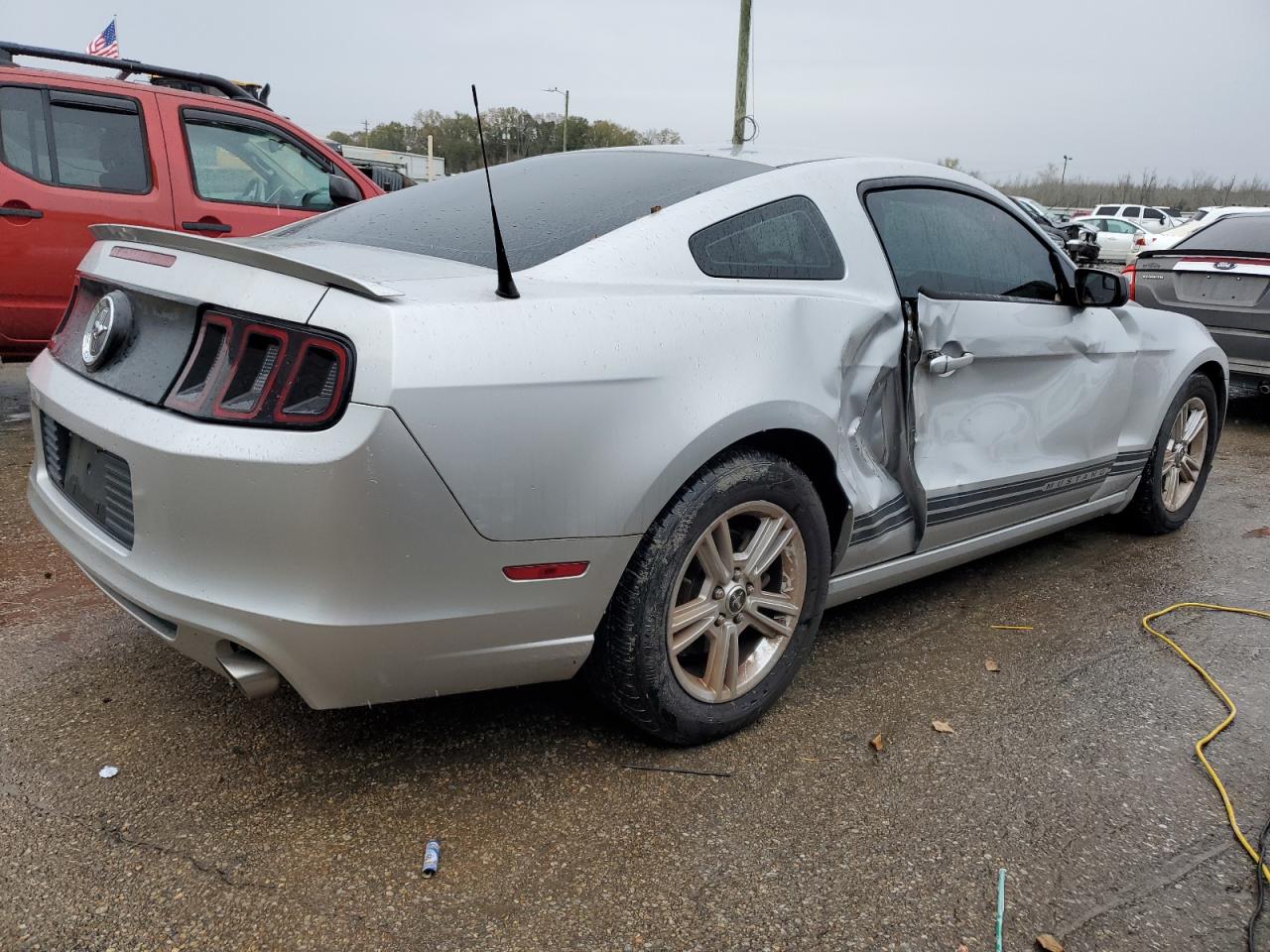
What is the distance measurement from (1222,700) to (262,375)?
278 cm

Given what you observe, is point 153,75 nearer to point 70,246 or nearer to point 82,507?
point 70,246

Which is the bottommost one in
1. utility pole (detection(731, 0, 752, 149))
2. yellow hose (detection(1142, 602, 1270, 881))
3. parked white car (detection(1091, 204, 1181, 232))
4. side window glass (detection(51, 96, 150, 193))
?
yellow hose (detection(1142, 602, 1270, 881))

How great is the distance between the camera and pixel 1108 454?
3.84 m

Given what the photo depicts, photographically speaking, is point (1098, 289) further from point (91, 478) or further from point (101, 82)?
point (101, 82)

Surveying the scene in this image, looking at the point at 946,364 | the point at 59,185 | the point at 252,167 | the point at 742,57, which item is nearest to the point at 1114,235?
the point at 742,57

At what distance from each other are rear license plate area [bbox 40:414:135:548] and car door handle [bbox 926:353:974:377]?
6.88 ft

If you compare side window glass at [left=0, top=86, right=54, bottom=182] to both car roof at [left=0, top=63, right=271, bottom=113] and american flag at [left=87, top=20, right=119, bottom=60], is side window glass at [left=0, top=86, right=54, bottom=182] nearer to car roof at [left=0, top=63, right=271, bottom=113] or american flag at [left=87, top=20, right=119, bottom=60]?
car roof at [left=0, top=63, right=271, bottom=113]

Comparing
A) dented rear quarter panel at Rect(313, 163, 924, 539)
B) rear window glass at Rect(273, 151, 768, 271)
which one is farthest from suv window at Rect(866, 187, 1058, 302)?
rear window glass at Rect(273, 151, 768, 271)

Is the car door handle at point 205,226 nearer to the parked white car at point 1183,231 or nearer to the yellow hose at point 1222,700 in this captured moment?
the yellow hose at point 1222,700

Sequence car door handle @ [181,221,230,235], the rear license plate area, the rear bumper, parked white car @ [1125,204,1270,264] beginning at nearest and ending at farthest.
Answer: the rear bumper, the rear license plate area, car door handle @ [181,221,230,235], parked white car @ [1125,204,1270,264]

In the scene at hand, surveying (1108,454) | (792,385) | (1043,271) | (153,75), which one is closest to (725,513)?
(792,385)

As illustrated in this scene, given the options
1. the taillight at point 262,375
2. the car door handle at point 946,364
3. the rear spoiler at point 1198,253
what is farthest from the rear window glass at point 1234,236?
the taillight at point 262,375

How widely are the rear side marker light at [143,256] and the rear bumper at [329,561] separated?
12.6 inches

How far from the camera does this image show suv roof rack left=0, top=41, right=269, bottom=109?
17.4 ft
